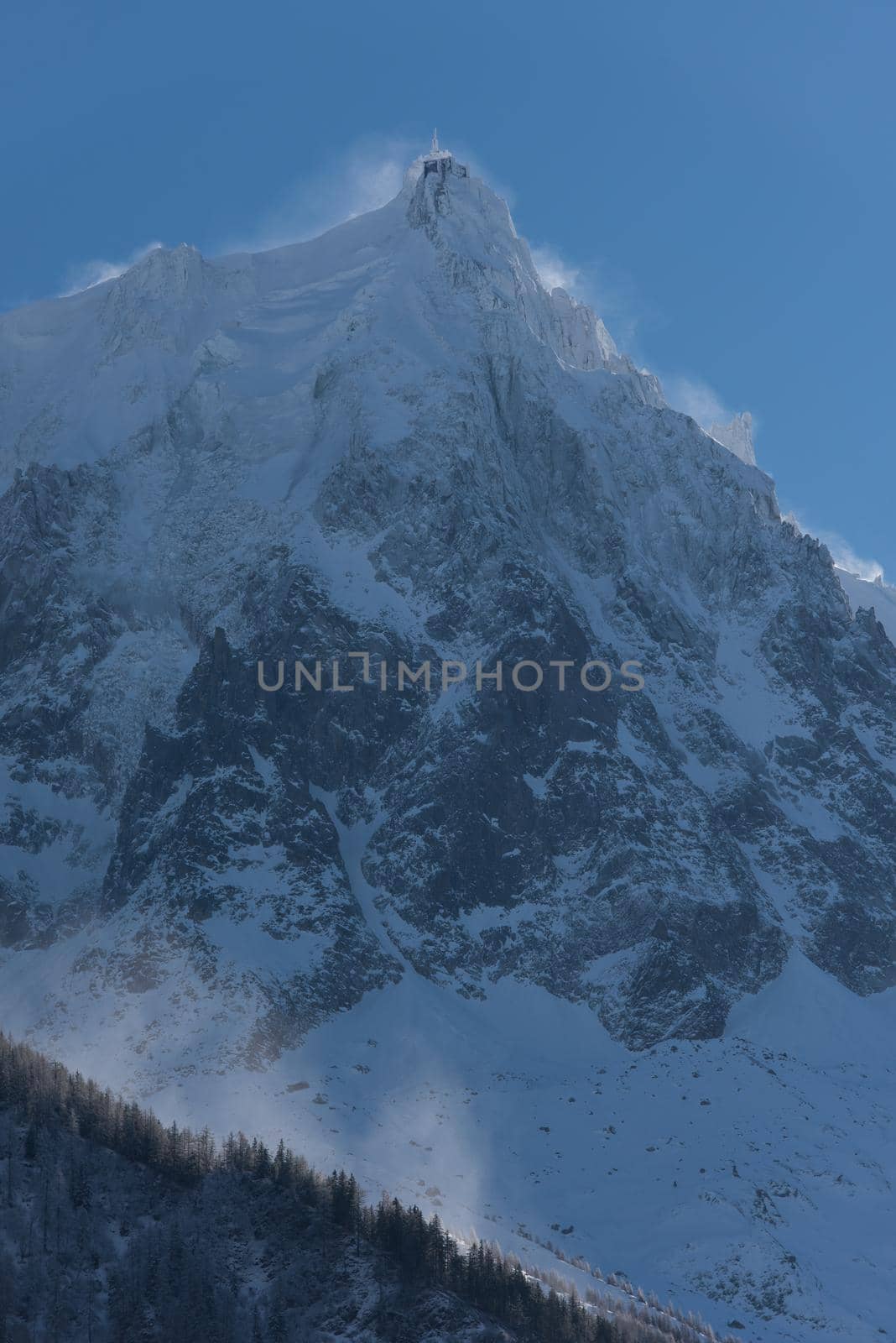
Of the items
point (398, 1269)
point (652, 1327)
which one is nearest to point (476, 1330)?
point (398, 1269)

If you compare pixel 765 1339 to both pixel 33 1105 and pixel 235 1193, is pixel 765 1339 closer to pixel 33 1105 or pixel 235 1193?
pixel 235 1193

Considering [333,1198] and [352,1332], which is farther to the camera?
[333,1198]

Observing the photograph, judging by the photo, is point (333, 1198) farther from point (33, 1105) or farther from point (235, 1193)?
point (33, 1105)

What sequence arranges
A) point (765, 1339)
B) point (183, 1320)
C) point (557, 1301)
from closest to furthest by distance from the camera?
point (183, 1320), point (557, 1301), point (765, 1339)

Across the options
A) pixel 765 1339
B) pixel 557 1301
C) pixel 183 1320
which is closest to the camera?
pixel 183 1320

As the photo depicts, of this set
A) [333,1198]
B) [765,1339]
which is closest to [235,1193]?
[333,1198]

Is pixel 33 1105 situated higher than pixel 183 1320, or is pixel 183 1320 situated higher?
pixel 33 1105
